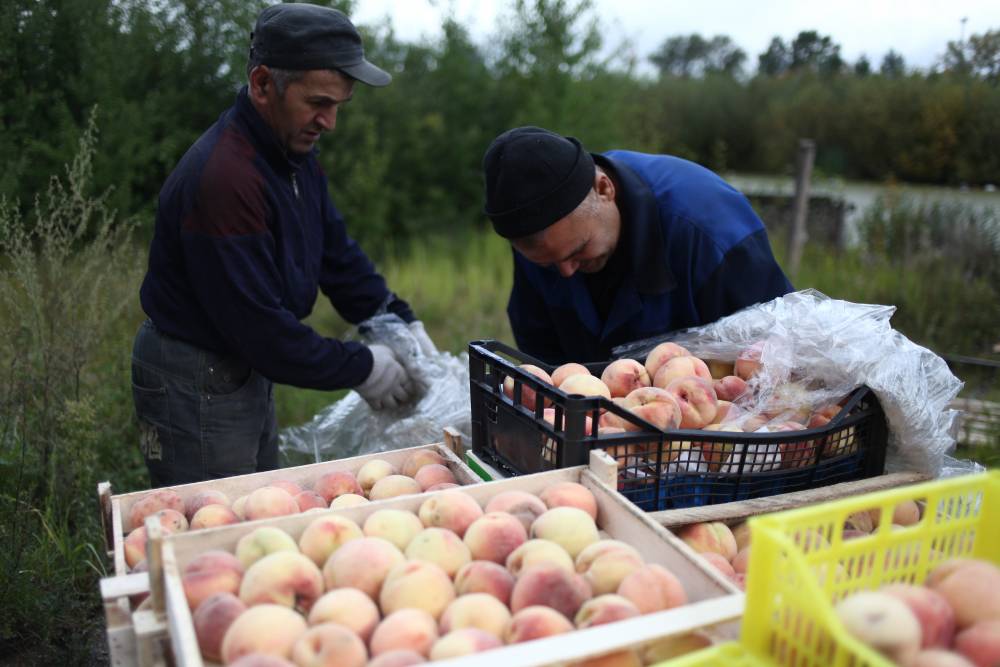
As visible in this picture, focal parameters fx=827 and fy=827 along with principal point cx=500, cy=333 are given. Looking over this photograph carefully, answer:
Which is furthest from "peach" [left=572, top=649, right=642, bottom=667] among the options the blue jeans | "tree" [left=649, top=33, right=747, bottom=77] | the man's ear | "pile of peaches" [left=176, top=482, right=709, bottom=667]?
"tree" [left=649, top=33, right=747, bottom=77]

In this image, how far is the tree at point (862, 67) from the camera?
9.02 m

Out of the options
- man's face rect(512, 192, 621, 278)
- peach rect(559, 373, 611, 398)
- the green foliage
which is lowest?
the green foliage

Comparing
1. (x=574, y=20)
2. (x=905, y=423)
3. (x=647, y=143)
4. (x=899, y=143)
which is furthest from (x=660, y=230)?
(x=647, y=143)

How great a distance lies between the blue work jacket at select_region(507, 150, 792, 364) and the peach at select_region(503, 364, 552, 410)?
554 mm

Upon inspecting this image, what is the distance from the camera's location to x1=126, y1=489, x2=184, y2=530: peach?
177cm

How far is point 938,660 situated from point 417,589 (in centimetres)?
76

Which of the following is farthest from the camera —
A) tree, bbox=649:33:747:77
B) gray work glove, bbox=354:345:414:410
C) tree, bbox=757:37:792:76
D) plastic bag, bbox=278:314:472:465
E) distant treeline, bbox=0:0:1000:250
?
tree, bbox=649:33:747:77

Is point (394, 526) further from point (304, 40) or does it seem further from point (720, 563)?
point (304, 40)

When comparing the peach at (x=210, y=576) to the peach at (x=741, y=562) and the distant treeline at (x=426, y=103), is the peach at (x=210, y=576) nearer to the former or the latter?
the peach at (x=741, y=562)

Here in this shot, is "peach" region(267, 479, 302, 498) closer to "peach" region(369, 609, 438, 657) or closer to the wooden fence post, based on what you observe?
"peach" region(369, 609, 438, 657)

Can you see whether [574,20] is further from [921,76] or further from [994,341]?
[994,341]

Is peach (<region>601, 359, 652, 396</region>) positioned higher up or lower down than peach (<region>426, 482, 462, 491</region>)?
higher up

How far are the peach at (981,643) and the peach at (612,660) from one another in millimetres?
463

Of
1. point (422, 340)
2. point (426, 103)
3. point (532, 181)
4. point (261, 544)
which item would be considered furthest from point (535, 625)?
point (426, 103)
